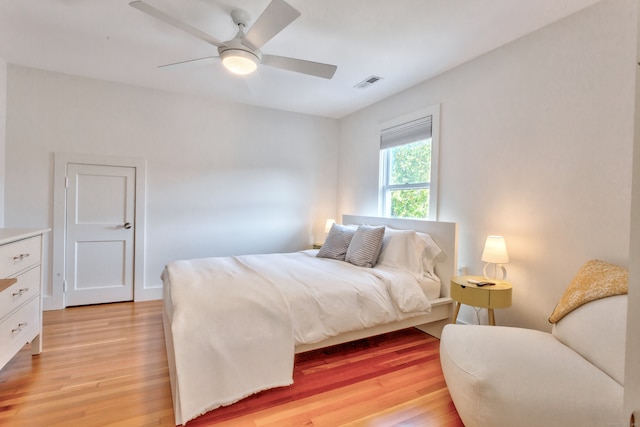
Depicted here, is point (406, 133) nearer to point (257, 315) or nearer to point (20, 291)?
point (257, 315)

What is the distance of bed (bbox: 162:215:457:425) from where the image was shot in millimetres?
1688

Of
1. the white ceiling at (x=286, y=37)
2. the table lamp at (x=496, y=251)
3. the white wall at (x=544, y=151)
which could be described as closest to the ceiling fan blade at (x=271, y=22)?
the white ceiling at (x=286, y=37)

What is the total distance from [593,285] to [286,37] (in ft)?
8.97

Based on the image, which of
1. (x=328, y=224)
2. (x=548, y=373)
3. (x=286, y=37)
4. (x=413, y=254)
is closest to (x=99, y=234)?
(x=328, y=224)

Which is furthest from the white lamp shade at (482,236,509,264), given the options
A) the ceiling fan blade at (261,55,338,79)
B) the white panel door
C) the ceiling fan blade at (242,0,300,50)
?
the white panel door

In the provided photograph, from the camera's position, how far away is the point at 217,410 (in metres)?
1.73

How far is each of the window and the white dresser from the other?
3365 mm

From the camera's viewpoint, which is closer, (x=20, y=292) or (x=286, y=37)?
(x=20, y=292)

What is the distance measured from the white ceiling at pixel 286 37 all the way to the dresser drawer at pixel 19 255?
1.68 m

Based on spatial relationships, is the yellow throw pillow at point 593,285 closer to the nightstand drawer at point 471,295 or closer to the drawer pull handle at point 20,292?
the nightstand drawer at point 471,295

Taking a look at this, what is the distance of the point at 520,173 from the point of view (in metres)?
2.44

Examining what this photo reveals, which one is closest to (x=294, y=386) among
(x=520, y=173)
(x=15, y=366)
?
(x=15, y=366)

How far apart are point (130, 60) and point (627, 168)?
408 centimetres

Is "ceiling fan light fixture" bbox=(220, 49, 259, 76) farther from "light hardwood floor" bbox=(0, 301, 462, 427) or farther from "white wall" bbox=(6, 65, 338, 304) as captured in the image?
"light hardwood floor" bbox=(0, 301, 462, 427)
